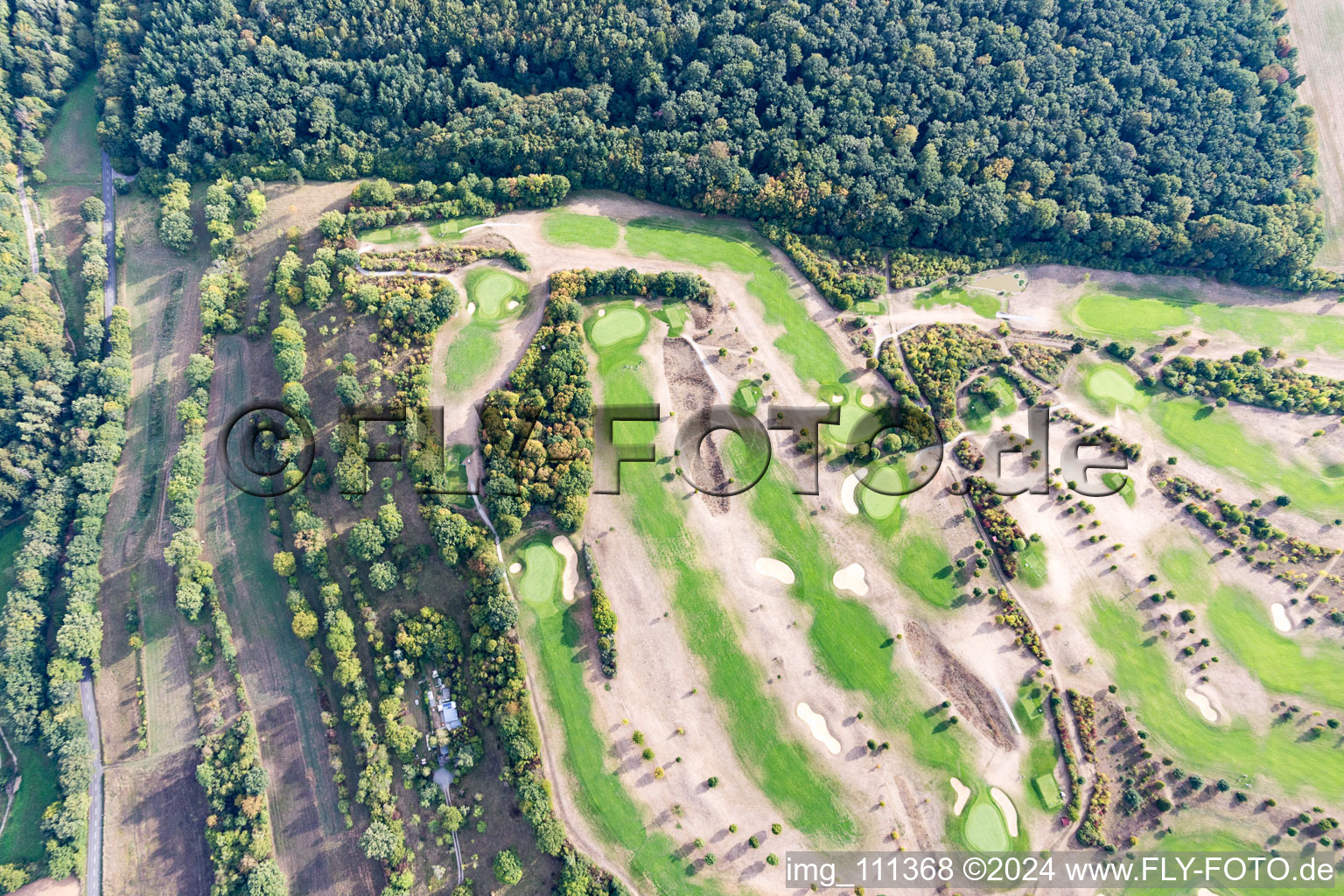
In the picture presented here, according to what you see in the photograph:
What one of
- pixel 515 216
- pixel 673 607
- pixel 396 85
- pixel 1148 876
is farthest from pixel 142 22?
pixel 1148 876

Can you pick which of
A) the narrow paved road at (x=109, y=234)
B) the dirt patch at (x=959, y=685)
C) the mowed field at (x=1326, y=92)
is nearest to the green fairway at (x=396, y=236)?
the narrow paved road at (x=109, y=234)

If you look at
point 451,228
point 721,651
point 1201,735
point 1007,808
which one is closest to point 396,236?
point 451,228

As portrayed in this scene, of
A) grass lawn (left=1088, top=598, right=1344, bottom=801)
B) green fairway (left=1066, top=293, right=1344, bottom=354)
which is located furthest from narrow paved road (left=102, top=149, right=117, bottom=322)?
grass lawn (left=1088, top=598, right=1344, bottom=801)

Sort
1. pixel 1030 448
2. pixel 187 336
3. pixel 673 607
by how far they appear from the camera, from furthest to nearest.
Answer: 1. pixel 187 336
2. pixel 1030 448
3. pixel 673 607

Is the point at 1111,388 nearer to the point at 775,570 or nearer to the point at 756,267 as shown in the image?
the point at 756,267

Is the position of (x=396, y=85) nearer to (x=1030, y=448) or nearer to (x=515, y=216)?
(x=515, y=216)

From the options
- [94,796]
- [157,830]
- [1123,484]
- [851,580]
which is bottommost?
[157,830]

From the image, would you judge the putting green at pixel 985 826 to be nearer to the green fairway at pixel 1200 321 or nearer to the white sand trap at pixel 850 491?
the white sand trap at pixel 850 491
